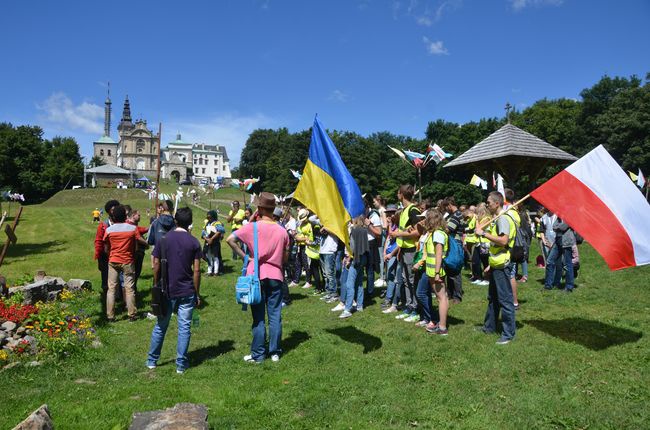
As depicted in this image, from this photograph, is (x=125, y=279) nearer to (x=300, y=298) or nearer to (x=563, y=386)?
(x=300, y=298)

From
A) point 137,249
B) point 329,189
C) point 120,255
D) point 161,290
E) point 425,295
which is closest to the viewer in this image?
point 161,290

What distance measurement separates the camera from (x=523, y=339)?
6.95m

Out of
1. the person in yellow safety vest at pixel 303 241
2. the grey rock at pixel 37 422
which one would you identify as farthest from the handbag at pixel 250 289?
the person in yellow safety vest at pixel 303 241

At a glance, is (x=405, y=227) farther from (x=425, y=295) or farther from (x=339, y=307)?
(x=339, y=307)

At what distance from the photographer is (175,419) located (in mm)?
4074

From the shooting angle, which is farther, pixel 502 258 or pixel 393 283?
pixel 393 283

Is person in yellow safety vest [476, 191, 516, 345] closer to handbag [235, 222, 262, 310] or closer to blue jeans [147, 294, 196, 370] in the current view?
handbag [235, 222, 262, 310]

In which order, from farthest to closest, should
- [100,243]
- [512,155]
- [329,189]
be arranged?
[512,155] < [100,243] < [329,189]

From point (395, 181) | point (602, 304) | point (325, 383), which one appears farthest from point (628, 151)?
point (325, 383)

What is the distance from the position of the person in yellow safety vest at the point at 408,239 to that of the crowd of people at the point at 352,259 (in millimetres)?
20

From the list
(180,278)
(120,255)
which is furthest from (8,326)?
(180,278)

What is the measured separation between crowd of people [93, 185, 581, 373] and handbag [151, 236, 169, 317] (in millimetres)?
26

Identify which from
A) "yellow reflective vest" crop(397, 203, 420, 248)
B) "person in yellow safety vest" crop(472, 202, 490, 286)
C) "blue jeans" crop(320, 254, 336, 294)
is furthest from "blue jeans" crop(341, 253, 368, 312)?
"person in yellow safety vest" crop(472, 202, 490, 286)

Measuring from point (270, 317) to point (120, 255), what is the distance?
3935 mm
